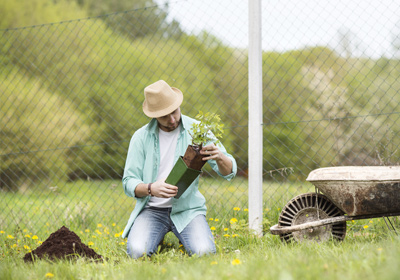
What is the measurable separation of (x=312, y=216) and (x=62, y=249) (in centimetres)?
165

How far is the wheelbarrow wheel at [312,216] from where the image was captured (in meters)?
2.74

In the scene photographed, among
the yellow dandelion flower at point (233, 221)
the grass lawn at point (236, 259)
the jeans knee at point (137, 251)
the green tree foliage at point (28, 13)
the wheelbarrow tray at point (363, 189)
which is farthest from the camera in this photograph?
the green tree foliage at point (28, 13)

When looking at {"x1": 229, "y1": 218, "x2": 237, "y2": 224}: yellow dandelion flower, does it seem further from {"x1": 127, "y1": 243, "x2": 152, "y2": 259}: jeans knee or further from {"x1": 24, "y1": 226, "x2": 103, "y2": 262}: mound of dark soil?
{"x1": 24, "y1": 226, "x2": 103, "y2": 262}: mound of dark soil

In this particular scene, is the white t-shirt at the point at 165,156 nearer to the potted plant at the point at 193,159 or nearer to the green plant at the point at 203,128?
the potted plant at the point at 193,159

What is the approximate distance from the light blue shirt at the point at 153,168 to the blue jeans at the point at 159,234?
0.20 feet

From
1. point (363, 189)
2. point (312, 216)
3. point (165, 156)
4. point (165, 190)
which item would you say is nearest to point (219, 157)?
point (165, 190)

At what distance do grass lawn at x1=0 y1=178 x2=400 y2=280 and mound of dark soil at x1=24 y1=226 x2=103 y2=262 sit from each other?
10 centimetres

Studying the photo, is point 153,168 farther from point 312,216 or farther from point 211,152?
point 312,216

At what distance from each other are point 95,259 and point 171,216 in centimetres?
59

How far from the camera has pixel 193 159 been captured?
8.45 ft

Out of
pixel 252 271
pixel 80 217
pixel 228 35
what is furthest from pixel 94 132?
pixel 252 271

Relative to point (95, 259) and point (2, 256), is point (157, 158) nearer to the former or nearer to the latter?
point (95, 259)

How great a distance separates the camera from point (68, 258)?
97.9 inches

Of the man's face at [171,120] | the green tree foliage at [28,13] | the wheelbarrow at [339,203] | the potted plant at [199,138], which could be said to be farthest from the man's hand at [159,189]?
the green tree foliage at [28,13]
